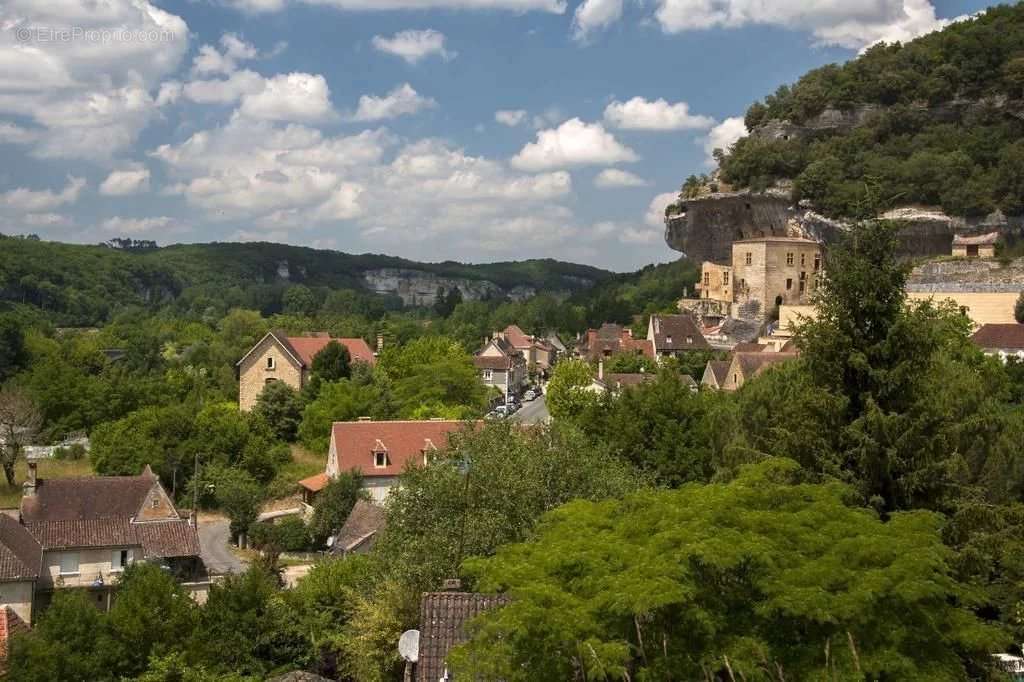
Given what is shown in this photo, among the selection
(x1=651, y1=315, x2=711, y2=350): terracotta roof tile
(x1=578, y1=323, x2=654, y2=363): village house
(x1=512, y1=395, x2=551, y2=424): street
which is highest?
(x1=651, y1=315, x2=711, y2=350): terracotta roof tile

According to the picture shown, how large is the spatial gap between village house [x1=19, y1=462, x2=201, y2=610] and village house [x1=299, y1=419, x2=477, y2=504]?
6.63 m

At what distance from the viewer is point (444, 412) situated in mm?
47469

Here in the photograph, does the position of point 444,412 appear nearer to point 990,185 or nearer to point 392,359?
point 392,359

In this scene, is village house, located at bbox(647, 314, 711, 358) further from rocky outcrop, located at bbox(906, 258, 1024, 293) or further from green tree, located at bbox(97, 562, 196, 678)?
green tree, located at bbox(97, 562, 196, 678)

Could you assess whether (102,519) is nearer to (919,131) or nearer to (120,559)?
(120,559)

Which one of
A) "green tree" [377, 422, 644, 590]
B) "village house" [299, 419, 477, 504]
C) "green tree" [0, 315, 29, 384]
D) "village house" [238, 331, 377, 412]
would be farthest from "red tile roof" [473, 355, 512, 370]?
"green tree" [377, 422, 644, 590]

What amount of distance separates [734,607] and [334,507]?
1052 inches

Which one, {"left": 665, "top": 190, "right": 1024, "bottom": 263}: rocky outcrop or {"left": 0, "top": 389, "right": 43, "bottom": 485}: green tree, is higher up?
{"left": 665, "top": 190, "right": 1024, "bottom": 263}: rocky outcrop

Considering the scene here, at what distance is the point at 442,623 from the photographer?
13953mm

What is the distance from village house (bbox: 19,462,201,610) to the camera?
2970 centimetres

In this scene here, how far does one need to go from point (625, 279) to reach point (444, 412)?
110021 mm

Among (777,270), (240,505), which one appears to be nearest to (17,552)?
(240,505)

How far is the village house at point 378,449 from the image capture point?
1469 inches

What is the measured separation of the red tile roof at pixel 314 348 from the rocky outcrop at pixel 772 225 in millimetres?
26733
